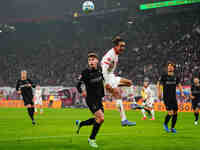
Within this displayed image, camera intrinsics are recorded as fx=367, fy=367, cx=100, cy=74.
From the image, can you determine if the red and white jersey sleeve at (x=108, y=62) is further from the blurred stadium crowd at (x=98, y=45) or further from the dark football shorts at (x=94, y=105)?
the blurred stadium crowd at (x=98, y=45)

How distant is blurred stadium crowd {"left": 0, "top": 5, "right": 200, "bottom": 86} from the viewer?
38.3 m

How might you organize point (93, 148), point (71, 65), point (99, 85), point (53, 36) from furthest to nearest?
1. point (53, 36)
2. point (71, 65)
3. point (99, 85)
4. point (93, 148)

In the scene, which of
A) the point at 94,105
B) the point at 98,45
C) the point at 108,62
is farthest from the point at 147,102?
the point at 98,45

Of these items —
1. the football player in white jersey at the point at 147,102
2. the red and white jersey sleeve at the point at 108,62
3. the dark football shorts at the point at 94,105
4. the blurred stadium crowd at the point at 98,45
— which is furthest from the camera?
the blurred stadium crowd at the point at 98,45

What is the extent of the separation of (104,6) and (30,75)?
13059 mm

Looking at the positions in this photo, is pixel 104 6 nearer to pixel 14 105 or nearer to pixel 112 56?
pixel 14 105

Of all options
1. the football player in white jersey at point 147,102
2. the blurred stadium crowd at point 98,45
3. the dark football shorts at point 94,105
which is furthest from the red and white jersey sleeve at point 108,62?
the blurred stadium crowd at point 98,45

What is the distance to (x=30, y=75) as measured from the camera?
1873 inches

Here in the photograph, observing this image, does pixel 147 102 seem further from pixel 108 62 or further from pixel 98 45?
pixel 98 45

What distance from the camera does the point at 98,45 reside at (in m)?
47.2

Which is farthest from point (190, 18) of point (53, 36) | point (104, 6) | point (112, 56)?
point (112, 56)

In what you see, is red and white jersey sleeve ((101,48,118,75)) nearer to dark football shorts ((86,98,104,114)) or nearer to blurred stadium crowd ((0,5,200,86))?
dark football shorts ((86,98,104,114))

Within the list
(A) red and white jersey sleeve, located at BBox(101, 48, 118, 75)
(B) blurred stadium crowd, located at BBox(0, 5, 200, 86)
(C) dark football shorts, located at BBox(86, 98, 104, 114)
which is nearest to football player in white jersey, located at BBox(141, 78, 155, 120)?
(A) red and white jersey sleeve, located at BBox(101, 48, 118, 75)

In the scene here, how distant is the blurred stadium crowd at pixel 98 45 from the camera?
126ft
